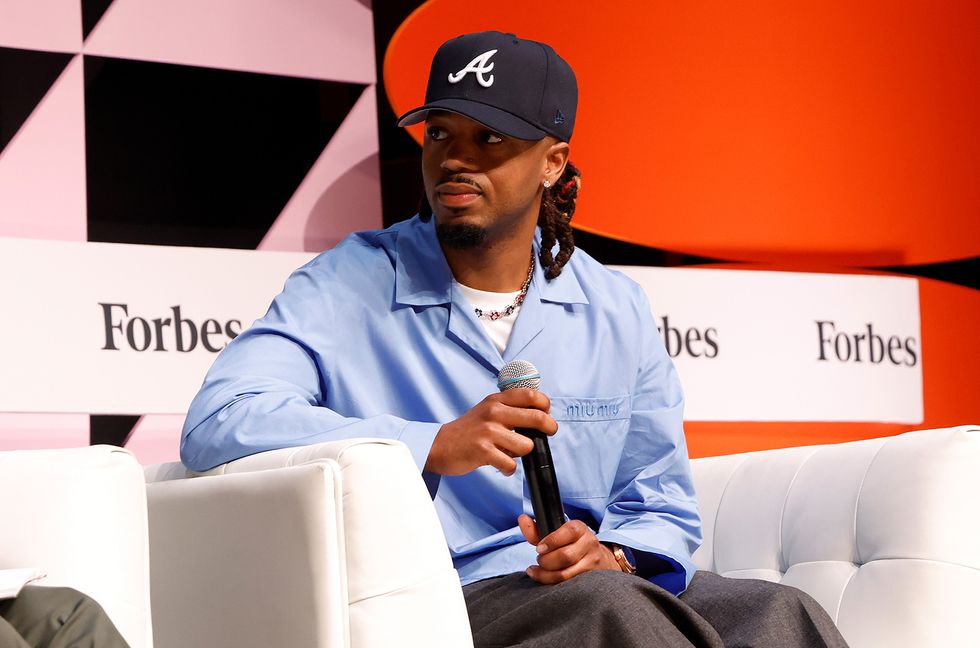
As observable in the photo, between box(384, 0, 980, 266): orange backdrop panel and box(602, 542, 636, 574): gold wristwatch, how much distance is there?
1674 millimetres

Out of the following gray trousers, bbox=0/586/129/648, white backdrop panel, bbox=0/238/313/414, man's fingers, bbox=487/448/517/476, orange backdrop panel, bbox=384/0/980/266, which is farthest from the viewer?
orange backdrop panel, bbox=384/0/980/266

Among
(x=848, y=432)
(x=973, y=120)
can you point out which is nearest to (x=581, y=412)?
(x=848, y=432)

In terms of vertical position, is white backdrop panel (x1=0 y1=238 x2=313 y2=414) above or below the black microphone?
above

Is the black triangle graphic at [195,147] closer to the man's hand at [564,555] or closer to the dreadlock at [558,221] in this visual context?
the dreadlock at [558,221]

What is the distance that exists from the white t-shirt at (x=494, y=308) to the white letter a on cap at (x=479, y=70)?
34cm

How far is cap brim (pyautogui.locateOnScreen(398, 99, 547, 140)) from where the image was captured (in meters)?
1.91

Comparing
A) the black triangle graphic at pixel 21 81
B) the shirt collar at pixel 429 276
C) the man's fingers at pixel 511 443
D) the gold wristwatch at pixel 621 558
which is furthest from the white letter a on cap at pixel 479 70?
the black triangle graphic at pixel 21 81

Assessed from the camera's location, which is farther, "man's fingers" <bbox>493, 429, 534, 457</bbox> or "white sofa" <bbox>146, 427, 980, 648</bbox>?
"man's fingers" <bbox>493, 429, 534, 457</bbox>

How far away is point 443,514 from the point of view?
1867 mm

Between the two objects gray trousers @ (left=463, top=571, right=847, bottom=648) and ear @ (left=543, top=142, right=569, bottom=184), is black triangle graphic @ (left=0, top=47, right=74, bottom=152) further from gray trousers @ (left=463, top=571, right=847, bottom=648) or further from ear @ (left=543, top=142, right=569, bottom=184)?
gray trousers @ (left=463, top=571, right=847, bottom=648)

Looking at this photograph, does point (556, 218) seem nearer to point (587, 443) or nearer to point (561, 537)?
Answer: point (587, 443)

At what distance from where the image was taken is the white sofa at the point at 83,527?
138 centimetres

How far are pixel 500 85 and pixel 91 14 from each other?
133cm

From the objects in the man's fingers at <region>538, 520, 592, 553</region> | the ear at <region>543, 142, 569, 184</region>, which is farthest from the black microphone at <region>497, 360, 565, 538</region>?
the ear at <region>543, 142, 569, 184</region>
